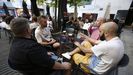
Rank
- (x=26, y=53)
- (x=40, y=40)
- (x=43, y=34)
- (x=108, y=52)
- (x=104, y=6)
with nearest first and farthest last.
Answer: (x=26, y=53)
(x=108, y=52)
(x=40, y=40)
(x=43, y=34)
(x=104, y=6)

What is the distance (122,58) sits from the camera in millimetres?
1895

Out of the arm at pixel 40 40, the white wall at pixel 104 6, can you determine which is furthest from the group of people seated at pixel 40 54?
the white wall at pixel 104 6

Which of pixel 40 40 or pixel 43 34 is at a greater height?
pixel 43 34

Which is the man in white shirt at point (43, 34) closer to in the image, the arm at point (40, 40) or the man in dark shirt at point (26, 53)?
the arm at point (40, 40)

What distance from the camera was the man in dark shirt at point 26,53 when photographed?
1492 mm

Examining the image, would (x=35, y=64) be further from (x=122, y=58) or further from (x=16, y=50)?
(x=122, y=58)

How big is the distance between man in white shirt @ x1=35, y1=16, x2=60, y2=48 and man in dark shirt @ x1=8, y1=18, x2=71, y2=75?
1.62 m

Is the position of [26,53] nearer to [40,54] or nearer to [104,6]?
[40,54]

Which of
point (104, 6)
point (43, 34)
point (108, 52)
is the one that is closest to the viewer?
point (108, 52)

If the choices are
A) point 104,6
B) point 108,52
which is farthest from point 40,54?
point 104,6

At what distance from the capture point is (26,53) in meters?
1.49

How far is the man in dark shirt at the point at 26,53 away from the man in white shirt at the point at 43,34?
162cm

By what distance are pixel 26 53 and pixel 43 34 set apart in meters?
2.00

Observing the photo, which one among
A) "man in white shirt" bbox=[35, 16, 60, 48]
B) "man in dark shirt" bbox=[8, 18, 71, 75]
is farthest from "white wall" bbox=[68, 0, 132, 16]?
"man in dark shirt" bbox=[8, 18, 71, 75]
